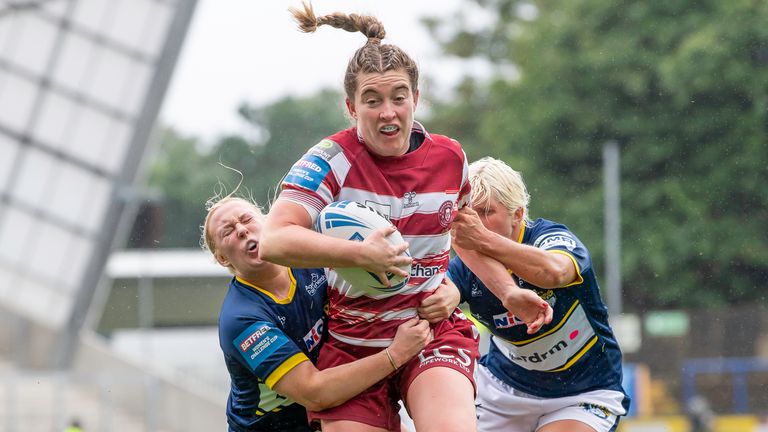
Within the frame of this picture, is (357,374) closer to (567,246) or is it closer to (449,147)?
(449,147)

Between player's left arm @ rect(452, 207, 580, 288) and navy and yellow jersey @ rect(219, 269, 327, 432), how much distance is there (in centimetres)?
63

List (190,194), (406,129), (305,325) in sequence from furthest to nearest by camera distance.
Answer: (190,194), (305,325), (406,129)

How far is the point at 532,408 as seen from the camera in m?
4.93

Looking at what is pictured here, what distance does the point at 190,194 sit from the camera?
37719 mm

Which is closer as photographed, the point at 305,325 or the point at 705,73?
the point at 305,325

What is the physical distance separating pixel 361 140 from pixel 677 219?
70.3ft

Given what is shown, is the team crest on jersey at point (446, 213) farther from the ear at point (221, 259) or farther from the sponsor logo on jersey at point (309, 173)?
the ear at point (221, 259)

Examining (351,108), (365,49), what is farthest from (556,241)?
(365,49)

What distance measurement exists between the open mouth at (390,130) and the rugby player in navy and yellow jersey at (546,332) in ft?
2.37

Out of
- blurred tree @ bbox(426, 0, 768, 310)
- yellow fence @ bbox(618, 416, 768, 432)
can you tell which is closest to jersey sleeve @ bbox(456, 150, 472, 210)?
yellow fence @ bbox(618, 416, 768, 432)

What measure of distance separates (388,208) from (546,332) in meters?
1.24

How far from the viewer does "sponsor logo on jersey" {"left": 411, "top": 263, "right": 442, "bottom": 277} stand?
395 cm

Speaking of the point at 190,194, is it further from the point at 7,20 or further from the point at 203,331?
the point at 7,20

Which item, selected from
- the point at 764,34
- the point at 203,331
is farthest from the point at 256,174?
the point at 764,34
